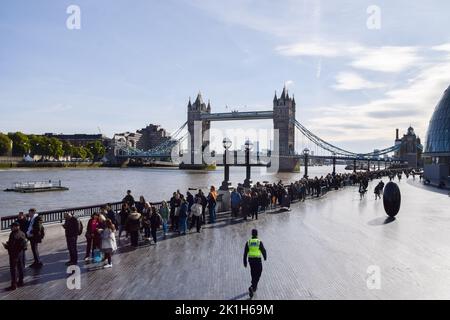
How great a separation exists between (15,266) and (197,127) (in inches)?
6780

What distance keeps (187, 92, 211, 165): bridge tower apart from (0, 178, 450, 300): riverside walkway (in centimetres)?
14199

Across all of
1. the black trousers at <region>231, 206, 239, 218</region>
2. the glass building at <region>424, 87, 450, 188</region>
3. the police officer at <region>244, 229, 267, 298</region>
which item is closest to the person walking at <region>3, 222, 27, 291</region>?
the police officer at <region>244, 229, 267, 298</region>

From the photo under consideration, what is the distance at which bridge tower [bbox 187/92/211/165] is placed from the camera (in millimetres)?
172363

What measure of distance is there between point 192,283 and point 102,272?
2.60m

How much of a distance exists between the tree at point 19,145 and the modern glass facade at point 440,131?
350 feet

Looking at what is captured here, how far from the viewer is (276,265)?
1158 centimetres

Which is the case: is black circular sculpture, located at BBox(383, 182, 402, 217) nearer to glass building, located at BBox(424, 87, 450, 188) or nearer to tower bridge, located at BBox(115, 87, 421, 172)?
glass building, located at BBox(424, 87, 450, 188)

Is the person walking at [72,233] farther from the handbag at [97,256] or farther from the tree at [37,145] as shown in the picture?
the tree at [37,145]

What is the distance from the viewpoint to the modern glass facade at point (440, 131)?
212 feet

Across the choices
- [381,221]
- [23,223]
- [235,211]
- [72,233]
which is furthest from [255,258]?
[381,221]

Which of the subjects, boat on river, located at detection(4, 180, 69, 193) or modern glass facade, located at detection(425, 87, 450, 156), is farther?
modern glass facade, located at detection(425, 87, 450, 156)

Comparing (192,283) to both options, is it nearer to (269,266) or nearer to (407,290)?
(269,266)

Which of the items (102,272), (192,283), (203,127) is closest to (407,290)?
(192,283)

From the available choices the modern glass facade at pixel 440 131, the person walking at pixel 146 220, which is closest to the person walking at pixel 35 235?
the person walking at pixel 146 220
